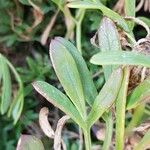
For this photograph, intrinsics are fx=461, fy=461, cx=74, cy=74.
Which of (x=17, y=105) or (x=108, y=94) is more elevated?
(x=108, y=94)

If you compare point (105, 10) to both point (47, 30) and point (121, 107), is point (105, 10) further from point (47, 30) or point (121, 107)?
point (47, 30)

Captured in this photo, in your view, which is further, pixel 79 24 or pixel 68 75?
pixel 79 24

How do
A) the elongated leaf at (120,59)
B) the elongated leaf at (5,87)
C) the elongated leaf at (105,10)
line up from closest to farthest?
the elongated leaf at (120,59) < the elongated leaf at (105,10) < the elongated leaf at (5,87)

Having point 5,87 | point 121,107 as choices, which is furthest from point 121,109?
point 5,87

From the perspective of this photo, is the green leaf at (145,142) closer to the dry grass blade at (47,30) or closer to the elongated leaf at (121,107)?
the elongated leaf at (121,107)

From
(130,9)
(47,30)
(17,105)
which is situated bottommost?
(17,105)

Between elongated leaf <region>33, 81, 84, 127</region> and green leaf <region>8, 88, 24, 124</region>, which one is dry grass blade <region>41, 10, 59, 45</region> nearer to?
green leaf <region>8, 88, 24, 124</region>

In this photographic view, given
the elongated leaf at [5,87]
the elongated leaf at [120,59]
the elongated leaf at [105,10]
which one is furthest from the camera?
the elongated leaf at [5,87]

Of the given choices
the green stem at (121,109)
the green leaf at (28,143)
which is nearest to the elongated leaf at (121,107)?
the green stem at (121,109)
